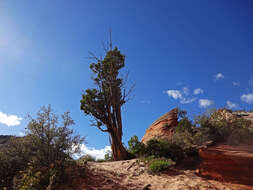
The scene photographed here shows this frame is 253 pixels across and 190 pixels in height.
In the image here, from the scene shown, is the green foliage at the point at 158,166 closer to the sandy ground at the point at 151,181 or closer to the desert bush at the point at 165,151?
the sandy ground at the point at 151,181

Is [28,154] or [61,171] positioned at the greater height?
[28,154]

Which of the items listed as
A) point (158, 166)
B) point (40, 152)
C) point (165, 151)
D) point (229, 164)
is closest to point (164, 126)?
point (165, 151)

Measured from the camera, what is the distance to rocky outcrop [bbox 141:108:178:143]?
1608 cm

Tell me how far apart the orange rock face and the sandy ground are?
1.13 ft

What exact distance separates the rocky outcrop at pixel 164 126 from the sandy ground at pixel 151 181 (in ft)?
27.9

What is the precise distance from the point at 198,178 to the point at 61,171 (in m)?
5.06

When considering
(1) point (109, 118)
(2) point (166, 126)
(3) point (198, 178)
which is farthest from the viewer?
(2) point (166, 126)

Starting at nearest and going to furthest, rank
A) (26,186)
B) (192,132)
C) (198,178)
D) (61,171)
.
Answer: (26,186)
(61,171)
(198,178)
(192,132)

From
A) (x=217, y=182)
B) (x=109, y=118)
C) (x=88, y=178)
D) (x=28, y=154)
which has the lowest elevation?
(x=217, y=182)

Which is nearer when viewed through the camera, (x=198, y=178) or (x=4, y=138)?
(x=198, y=178)

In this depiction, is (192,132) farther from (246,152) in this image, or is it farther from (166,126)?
(166,126)

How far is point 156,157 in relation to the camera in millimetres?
8914

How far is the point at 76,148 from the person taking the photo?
6148mm

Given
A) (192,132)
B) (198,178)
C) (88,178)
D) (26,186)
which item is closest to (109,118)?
(192,132)
